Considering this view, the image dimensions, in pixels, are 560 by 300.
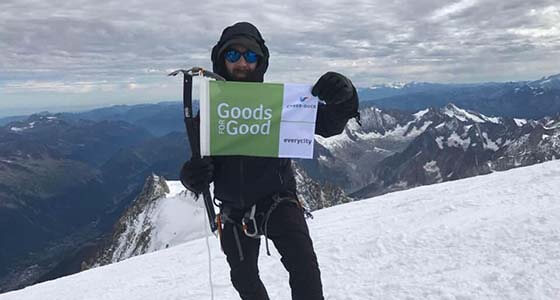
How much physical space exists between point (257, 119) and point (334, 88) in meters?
1.11

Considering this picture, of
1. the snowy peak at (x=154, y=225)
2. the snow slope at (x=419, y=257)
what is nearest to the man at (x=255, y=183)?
the snow slope at (x=419, y=257)

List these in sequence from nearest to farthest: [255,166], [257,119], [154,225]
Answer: [255,166], [257,119], [154,225]

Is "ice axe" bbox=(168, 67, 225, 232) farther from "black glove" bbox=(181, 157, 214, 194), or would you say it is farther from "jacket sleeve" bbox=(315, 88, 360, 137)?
"jacket sleeve" bbox=(315, 88, 360, 137)

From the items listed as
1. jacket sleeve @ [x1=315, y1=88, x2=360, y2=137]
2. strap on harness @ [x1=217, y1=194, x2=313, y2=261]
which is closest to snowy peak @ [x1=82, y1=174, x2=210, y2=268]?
strap on harness @ [x1=217, y1=194, x2=313, y2=261]

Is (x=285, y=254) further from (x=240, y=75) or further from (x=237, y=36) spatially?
(x=237, y=36)

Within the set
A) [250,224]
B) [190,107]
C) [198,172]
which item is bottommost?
[250,224]

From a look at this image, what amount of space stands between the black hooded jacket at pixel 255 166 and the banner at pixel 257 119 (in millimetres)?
130

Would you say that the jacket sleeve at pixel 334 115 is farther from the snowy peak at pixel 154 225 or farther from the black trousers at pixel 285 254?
the snowy peak at pixel 154 225

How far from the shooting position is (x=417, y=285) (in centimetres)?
759

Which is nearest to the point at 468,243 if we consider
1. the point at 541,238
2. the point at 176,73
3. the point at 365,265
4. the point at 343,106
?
the point at 541,238

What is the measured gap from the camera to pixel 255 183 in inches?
222

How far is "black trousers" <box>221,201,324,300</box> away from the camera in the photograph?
5.20m

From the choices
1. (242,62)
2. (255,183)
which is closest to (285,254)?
(255,183)

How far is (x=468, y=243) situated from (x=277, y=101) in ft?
18.0
